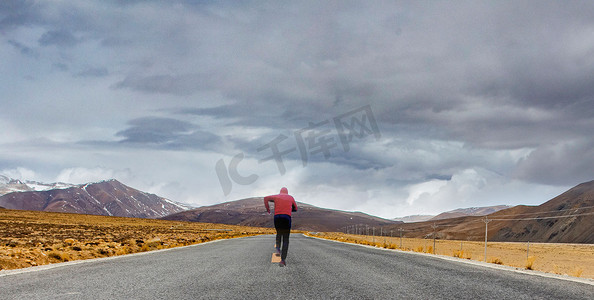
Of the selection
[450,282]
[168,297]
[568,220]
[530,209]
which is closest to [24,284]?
[168,297]

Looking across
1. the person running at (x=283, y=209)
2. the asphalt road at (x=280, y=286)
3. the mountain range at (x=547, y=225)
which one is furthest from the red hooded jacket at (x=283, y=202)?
the mountain range at (x=547, y=225)

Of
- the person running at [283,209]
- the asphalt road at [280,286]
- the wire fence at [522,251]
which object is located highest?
the person running at [283,209]

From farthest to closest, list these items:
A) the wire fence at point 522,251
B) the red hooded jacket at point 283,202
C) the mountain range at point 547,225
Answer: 1. the mountain range at point 547,225
2. the wire fence at point 522,251
3. the red hooded jacket at point 283,202

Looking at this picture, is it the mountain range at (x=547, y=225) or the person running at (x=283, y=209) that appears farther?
the mountain range at (x=547, y=225)

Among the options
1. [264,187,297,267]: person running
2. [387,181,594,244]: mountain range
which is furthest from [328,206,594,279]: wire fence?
[264,187,297,267]: person running

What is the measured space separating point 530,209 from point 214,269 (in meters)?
168

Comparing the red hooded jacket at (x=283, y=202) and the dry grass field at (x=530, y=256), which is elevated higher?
the red hooded jacket at (x=283, y=202)

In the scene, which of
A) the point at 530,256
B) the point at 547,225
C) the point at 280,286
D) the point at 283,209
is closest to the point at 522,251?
the point at 530,256

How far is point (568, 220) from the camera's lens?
11144 centimetres

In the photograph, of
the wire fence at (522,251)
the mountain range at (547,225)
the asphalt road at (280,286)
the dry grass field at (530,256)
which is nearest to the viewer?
the asphalt road at (280,286)

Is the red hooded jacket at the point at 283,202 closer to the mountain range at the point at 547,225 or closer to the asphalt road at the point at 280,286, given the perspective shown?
the asphalt road at the point at 280,286

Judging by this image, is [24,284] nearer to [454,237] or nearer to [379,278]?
[379,278]

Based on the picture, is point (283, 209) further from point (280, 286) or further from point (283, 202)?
point (280, 286)

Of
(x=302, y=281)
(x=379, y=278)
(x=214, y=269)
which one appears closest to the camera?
(x=302, y=281)
